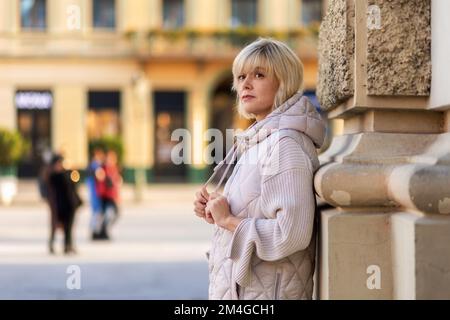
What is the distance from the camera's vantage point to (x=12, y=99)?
1286 inches

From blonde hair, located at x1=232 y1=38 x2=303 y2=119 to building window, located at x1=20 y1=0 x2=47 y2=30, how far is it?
31063mm

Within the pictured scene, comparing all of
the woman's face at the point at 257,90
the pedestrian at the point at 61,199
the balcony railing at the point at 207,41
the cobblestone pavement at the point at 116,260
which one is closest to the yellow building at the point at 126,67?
the balcony railing at the point at 207,41

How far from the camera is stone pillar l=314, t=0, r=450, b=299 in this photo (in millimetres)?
2623

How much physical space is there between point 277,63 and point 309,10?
3092 centimetres

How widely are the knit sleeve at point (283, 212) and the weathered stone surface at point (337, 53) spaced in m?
0.37

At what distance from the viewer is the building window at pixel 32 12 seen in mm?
32500

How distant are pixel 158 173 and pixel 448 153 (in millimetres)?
30643

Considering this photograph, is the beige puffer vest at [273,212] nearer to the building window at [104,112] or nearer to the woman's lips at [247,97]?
the woman's lips at [247,97]

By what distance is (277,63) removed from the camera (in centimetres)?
279

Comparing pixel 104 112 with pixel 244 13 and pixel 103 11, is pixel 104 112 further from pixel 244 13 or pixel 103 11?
pixel 244 13

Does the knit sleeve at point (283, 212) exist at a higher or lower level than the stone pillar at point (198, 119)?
higher

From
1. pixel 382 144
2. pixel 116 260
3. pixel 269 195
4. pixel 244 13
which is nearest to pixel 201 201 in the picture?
pixel 269 195
